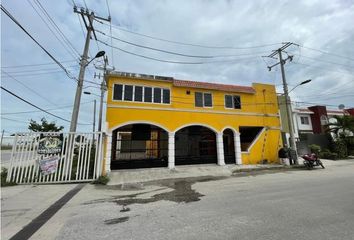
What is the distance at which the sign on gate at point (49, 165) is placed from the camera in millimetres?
10023

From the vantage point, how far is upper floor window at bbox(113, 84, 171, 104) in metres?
14.3

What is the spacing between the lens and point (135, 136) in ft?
50.7

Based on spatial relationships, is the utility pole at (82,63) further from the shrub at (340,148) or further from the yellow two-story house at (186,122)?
the shrub at (340,148)

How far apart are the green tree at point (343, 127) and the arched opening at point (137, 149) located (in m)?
19.6

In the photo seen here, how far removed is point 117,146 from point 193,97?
7149 millimetres

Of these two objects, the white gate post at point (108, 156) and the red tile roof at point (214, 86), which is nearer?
the white gate post at point (108, 156)

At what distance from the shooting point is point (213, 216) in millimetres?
4902

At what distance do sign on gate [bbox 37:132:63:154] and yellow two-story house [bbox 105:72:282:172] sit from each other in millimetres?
3193

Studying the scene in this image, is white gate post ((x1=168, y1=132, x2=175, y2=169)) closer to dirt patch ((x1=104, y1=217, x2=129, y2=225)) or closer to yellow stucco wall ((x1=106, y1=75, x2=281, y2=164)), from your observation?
yellow stucco wall ((x1=106, y1=75, x2=281, y2=164))

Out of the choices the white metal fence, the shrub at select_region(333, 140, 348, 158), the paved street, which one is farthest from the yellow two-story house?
the shrub at select_region(333, 140, 348, 158)

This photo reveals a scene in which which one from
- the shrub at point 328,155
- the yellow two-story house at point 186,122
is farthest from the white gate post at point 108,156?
the shrub at point 328,155

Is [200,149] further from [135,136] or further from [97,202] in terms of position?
[97,202]

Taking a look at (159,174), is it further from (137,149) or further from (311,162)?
(311,162)

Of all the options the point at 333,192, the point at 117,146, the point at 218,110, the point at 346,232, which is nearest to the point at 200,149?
the point at 218,110
